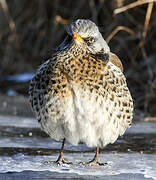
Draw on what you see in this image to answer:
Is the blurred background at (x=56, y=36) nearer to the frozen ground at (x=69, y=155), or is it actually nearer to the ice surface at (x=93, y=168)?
the frozen ground at (x=69, y=155)

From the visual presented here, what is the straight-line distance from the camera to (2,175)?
12.5 ft

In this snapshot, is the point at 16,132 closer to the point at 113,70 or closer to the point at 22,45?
the point at 113,70

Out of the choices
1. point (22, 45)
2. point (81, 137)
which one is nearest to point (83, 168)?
point (81, 137)

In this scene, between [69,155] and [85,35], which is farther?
[69,155]

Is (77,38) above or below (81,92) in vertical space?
above

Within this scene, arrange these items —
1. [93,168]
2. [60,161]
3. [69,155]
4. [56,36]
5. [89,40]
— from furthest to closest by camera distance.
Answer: [56,36]
[69,155]
[89,40]
[60,161]
[93,168]

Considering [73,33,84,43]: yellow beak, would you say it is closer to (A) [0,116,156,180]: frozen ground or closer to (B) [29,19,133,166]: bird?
(B) [29,19,133,166]: bird

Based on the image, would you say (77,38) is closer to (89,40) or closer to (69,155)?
(89,40)

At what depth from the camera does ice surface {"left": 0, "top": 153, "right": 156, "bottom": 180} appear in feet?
13.4

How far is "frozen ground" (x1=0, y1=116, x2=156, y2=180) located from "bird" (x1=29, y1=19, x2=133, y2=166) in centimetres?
21

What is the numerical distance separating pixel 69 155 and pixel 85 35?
3.58ft

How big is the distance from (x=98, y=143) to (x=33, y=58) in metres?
5.91

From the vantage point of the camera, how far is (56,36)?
33.3 feet

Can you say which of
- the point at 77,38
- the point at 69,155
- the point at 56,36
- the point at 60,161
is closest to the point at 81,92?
the point at 77,38
